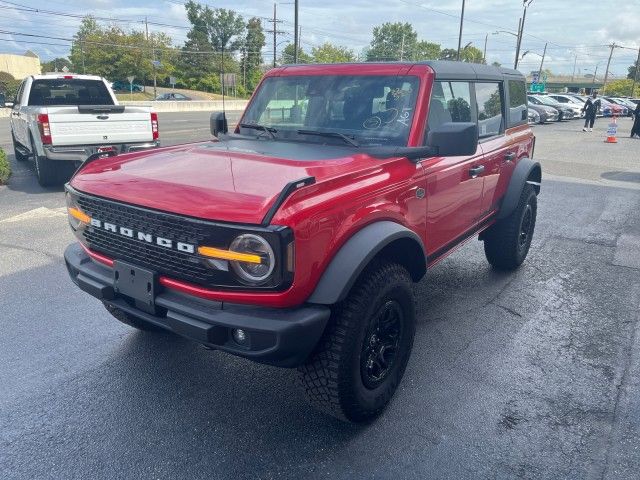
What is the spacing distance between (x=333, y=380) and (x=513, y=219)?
10.3 feet

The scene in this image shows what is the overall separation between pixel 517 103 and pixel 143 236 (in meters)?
4.08

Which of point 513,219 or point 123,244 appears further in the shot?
point 513,219

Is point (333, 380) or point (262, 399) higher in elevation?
point (333, 380)

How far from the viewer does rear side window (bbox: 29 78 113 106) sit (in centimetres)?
1027

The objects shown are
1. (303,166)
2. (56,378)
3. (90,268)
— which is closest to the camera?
(303,166)

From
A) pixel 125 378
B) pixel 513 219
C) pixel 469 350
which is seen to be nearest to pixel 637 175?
pixel 513 219

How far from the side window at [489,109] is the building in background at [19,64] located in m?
69.4

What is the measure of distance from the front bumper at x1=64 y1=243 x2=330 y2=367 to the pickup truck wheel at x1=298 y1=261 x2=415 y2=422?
0.59ft

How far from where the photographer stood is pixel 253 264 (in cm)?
232

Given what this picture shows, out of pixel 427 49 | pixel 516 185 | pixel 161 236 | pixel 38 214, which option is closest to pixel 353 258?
pixel 161 236

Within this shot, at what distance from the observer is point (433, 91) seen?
349 cm

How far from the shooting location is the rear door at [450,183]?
3424mm

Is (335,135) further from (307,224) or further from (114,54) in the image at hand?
(114,54)

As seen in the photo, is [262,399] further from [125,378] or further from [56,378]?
[56,378]
